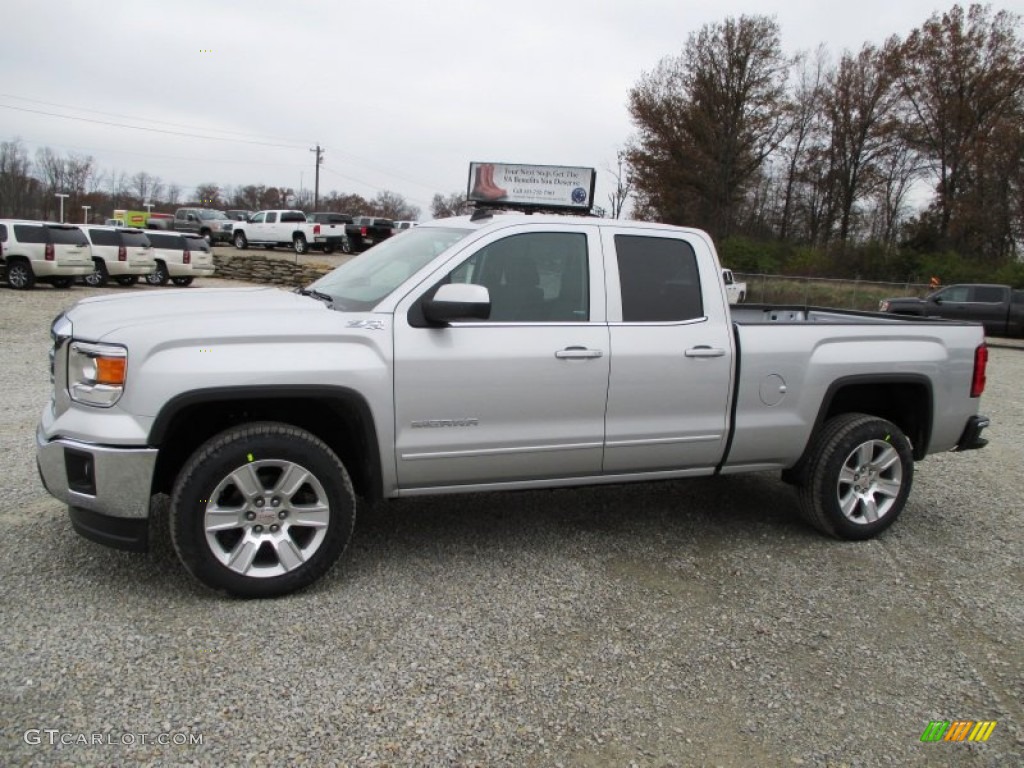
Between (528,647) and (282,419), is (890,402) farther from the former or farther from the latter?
(282,419)

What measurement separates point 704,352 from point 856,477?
1344 mm

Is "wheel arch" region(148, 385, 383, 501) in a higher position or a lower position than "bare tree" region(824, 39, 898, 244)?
lower

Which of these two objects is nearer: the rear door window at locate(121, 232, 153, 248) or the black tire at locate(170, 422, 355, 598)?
the black tire at locate(170, 422, 355, 598)

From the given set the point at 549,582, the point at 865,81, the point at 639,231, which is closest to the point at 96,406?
the point at 549,582

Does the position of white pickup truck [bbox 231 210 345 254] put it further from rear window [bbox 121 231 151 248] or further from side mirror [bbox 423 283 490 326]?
side mirror [bbox 423 283 490 326]

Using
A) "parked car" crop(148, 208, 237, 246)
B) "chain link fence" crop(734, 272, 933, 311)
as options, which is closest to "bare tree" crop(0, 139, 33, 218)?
"parked car" crop(148, 208, 237, 246)

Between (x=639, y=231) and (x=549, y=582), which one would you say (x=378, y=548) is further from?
(x=639, y=231)

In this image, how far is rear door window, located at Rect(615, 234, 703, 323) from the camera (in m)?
4.20

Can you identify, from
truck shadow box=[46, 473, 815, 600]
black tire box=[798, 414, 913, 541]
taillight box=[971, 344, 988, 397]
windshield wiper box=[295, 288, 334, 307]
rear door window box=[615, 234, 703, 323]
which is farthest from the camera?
taillight box=[971, 344, 988, 397]

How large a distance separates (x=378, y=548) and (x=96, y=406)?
5.30ft

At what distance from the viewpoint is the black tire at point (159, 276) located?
23.4 meters

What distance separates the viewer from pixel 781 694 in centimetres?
Answer: 307

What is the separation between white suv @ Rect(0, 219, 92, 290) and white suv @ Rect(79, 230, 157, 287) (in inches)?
50.8

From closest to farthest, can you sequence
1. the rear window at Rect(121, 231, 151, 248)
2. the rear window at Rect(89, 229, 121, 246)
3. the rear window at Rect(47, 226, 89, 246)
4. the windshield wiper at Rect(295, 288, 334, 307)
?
1. the windshield wiper at Rect(295, 288, 334, 307)
2. the rear window at Rect(47, 226, 89, 246)
3. the rear window at Rect(89, 229, 121, 246)
4. the rear window at Rect(121, 231, 151, 248)
